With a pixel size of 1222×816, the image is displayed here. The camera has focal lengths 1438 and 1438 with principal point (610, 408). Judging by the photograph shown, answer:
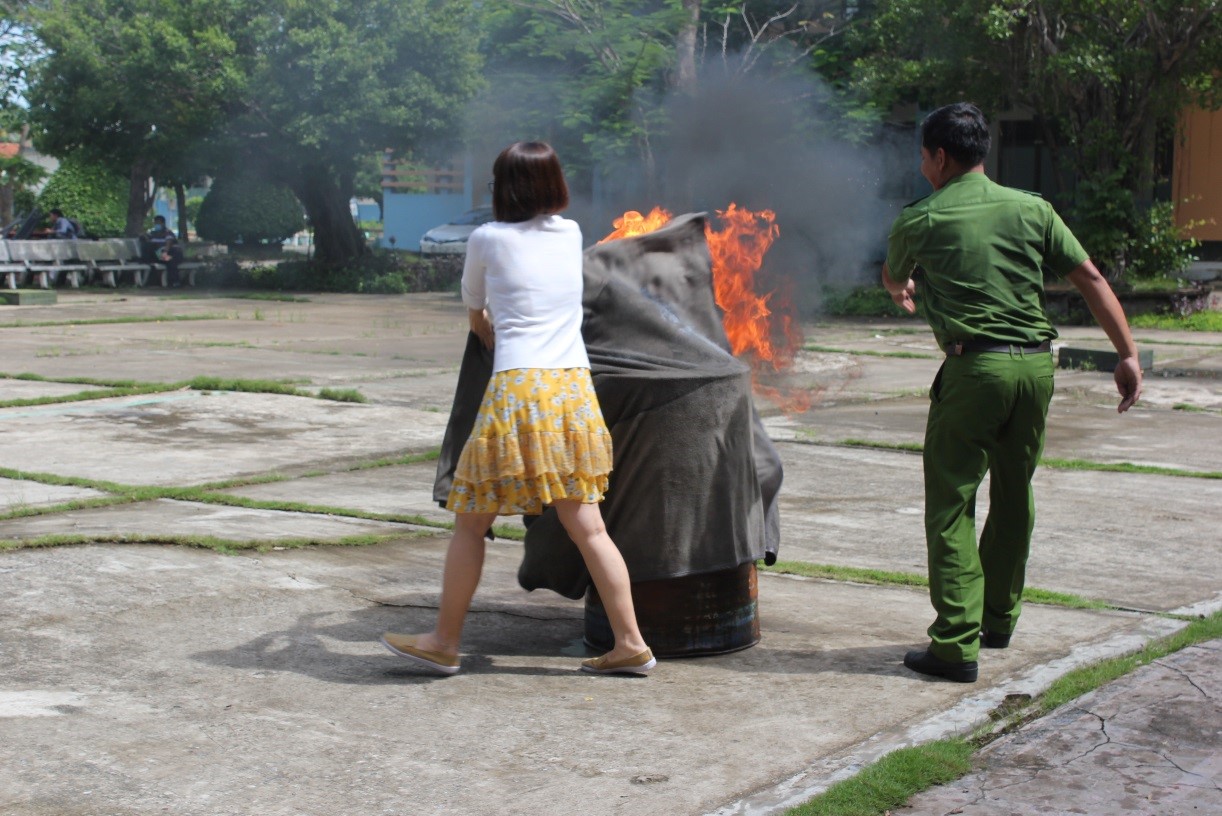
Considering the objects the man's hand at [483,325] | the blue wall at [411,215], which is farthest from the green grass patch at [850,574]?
the blue wall at [411,215]

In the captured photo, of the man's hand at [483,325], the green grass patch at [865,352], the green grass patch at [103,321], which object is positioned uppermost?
the man's hand at [483,325]

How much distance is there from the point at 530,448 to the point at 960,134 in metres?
1.60

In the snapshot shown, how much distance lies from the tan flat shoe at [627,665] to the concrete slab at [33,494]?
3409 mm

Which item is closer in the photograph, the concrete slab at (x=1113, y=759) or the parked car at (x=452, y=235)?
the concrete slab at (x=1113, y=759)

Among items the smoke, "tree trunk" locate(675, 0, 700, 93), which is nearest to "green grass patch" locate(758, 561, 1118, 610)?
the smoke

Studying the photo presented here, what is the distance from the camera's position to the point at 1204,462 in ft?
27.7

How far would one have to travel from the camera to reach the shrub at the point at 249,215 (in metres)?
39.5

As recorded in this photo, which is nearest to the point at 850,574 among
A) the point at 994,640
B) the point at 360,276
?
the point at 994,640

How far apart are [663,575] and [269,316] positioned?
15.9 metres

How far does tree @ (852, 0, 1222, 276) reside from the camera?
57.3 ft

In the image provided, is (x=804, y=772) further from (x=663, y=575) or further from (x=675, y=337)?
(x=675, y=337)

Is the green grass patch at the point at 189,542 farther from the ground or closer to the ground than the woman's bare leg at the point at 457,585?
closer to the ground

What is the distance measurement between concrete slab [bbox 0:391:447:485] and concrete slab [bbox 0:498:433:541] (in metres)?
0.80

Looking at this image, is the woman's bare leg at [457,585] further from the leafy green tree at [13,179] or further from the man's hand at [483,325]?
the leafy green tree at [13,179]
